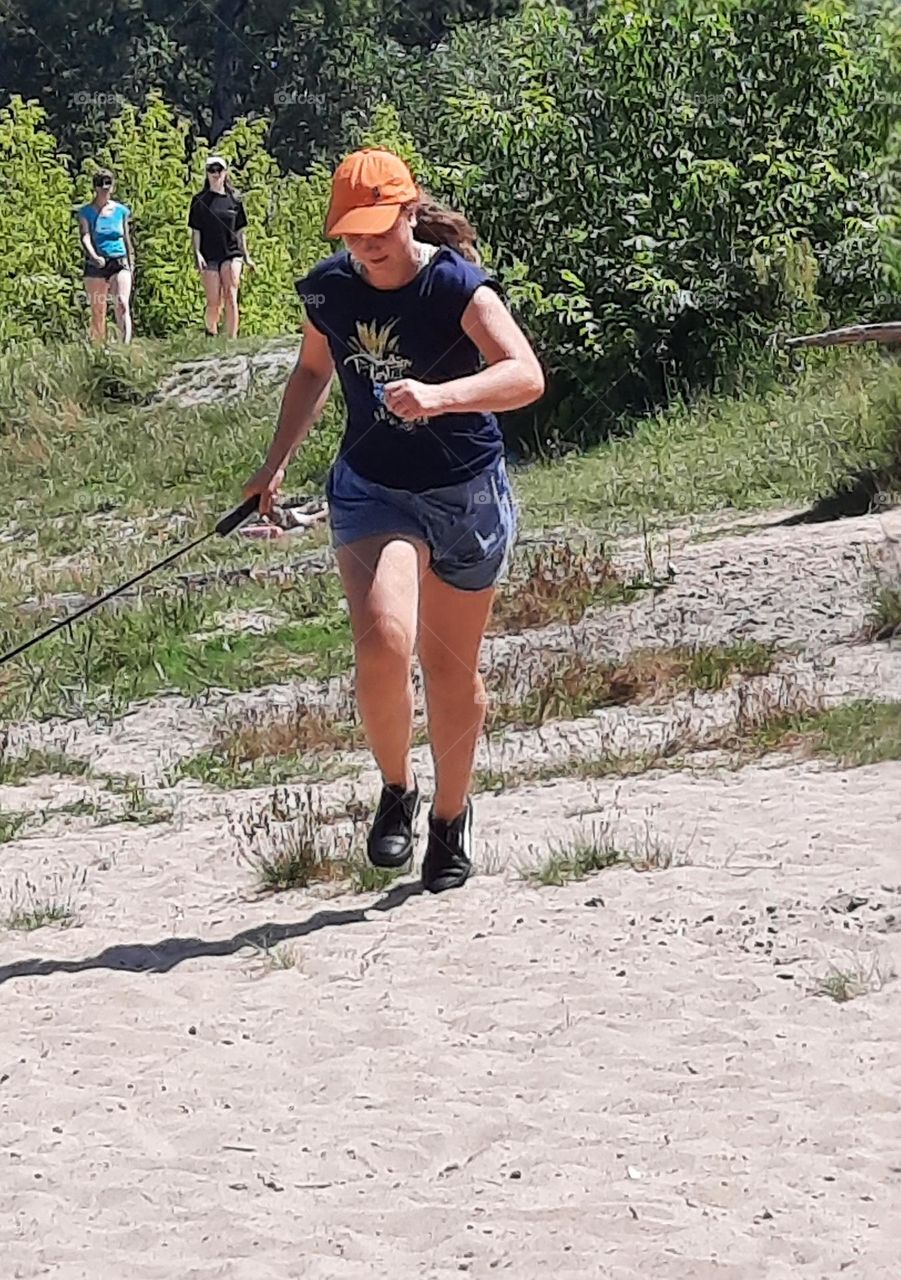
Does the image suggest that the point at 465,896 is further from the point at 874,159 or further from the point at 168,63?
the point at 168,63

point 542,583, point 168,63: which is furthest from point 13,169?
point 168,63

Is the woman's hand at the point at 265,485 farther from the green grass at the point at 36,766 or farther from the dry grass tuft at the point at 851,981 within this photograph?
the green grass at the point at 36,766

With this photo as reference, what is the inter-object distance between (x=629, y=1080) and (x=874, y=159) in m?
12.0

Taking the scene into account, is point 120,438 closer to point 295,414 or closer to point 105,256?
point 105,256

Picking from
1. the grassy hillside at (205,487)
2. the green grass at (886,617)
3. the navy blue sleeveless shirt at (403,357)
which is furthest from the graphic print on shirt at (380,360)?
the grassy hillside at (205,487)

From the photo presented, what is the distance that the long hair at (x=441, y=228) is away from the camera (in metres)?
4.73

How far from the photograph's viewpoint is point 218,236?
1848cm

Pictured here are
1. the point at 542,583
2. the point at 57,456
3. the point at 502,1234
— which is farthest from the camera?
the point at 57,456

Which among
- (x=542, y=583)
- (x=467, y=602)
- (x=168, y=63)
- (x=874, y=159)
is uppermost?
(x=168, y=63)

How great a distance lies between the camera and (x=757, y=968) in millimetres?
4441

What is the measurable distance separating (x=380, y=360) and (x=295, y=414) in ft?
1.50

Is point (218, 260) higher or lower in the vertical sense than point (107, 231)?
lower

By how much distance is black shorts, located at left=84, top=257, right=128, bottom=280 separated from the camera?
19016 mm

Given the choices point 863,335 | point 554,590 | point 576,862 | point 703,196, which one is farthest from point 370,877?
point 703,196
